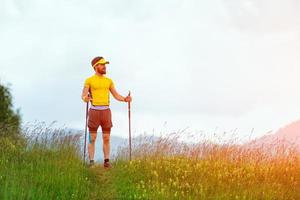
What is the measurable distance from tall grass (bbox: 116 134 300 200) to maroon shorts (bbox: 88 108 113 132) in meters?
1.19

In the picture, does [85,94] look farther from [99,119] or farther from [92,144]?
[92,144]

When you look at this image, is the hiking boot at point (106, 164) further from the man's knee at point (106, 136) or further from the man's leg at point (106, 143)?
the man's knee at point (106, 136)

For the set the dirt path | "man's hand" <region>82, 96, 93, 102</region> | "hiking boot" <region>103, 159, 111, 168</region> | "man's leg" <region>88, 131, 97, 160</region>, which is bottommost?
the dirt path

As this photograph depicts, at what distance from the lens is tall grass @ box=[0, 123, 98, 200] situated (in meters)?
12.7

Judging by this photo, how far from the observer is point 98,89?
16516 millimetres

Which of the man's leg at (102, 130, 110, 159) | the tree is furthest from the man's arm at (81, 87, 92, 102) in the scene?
the tree

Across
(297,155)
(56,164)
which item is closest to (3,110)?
(56,164)

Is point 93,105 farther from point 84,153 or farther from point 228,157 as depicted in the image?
point 228,157

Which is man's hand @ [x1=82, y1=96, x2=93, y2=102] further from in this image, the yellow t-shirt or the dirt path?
the dirt path

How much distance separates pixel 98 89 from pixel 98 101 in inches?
12.9

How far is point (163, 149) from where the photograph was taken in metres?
17.4

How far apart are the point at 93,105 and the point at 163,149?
2471 millimetres

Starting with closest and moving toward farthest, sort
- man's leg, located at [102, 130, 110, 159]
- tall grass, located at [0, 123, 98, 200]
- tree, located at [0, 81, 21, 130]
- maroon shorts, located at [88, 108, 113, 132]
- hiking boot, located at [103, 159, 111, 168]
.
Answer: tall grass, located at [0, 123, 98, 200] → maroon shorts, located at [88, 108, 113, 132] → man's leg, located at [102, 130, 110, 159] → hiking boot, located at [103, 159, 111, 168] → tree, located at [0, 81, 21, 130]

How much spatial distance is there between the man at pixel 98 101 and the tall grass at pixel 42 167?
789 millimetres
